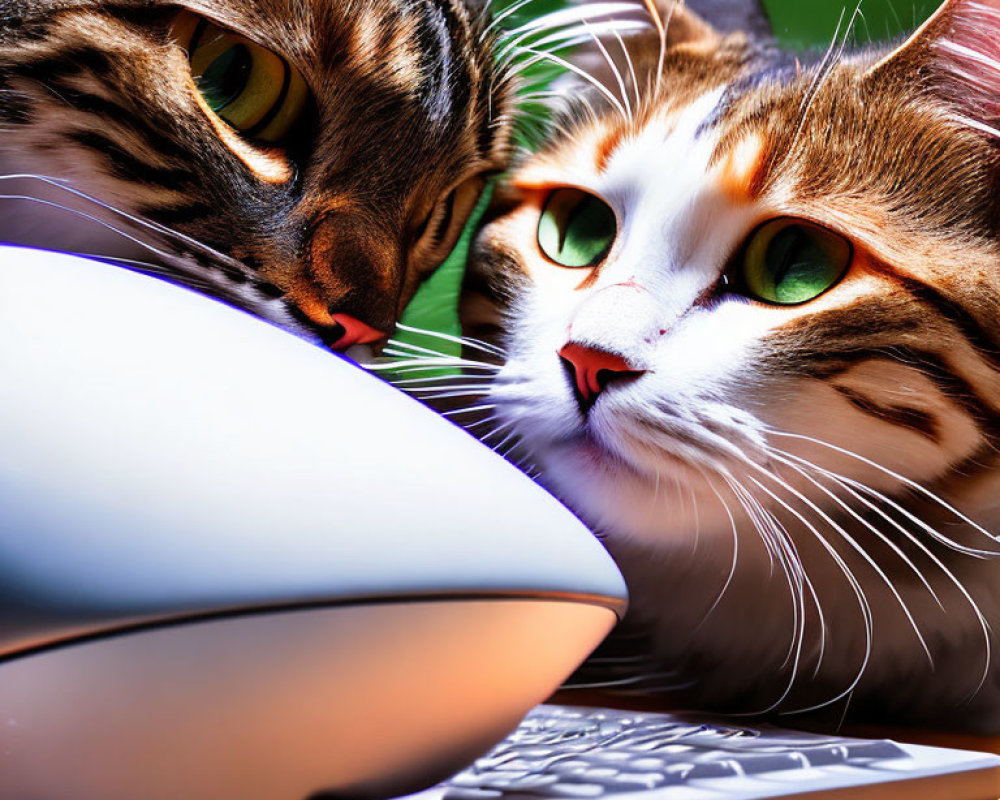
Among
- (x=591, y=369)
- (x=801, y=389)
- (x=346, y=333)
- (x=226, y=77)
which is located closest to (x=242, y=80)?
(x=226, y=77)

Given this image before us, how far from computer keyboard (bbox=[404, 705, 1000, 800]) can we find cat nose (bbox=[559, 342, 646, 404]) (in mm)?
188

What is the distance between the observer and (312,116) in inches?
21.8

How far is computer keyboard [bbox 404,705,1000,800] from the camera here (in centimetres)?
35

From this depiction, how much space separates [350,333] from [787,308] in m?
0.26

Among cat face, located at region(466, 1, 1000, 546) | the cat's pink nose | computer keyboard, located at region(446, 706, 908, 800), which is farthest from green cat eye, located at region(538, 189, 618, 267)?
computer keyboard, located at region(446, 706, 908, 800)

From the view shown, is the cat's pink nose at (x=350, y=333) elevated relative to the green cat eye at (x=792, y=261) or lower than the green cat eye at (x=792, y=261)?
elevated

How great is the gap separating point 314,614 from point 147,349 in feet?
0.34

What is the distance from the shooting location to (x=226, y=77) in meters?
0.51

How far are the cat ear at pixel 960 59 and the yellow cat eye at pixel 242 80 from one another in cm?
35

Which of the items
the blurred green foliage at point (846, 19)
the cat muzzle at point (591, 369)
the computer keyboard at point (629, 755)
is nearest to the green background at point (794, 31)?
the blurred green foliage at point (846, 19)

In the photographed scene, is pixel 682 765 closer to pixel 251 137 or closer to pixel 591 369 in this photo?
pixel 591 369

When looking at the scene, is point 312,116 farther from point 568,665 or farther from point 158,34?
point 568,665

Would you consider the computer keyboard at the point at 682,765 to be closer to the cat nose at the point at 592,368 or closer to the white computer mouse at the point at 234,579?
the white computer mouse at the point at 234,579

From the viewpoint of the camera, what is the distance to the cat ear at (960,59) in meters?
0.53
